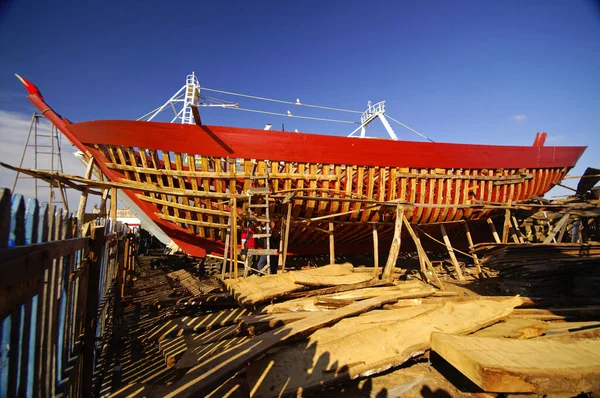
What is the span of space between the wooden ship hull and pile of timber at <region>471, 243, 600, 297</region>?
2231 millimetres

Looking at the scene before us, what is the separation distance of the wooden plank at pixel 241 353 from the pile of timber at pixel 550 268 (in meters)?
4.12

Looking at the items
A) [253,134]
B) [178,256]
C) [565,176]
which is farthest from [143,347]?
[565,176]

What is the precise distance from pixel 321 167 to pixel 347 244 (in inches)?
123

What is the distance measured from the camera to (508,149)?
8914 millimetres

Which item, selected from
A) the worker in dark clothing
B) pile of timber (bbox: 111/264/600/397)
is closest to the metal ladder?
the worker in dark clothing

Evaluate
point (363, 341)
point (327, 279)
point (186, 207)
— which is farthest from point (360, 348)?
point (186, 207)

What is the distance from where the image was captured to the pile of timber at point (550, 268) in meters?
5.55

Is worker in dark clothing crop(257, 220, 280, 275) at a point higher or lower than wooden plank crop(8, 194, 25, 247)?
lower

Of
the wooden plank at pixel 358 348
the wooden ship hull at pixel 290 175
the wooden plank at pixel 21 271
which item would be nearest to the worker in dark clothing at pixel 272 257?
the wooden ship hull at pixel 290 175

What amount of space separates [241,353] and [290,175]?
15.4 ft

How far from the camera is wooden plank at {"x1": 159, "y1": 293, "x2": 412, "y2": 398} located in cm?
210

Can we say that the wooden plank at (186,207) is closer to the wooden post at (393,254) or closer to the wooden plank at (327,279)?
the wooden plank at (327,279)

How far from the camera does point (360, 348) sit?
279 cm

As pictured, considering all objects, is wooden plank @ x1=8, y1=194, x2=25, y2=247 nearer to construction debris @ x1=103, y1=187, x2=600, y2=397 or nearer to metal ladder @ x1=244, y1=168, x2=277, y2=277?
construction debris @ x1=103, y1=187, x2=600, y2=397
